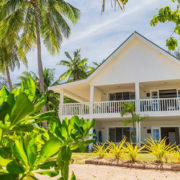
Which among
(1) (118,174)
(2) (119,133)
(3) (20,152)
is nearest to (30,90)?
(3) (20,152)

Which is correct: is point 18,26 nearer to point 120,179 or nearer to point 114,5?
point 120,179

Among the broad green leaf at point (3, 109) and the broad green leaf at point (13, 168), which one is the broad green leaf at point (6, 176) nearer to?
the broad green leaf at point (13, 168)

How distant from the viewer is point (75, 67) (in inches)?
1391

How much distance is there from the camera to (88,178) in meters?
6.04

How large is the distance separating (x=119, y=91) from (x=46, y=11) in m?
8.36

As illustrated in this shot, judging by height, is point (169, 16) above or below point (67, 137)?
above

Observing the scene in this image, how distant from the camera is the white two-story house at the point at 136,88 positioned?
53.1 ft

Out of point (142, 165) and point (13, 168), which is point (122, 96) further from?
point (13, 168)

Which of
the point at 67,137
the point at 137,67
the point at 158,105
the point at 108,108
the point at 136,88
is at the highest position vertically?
the point at 137,67

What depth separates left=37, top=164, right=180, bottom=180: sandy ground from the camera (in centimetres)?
599

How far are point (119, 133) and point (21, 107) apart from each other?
19.1 metres

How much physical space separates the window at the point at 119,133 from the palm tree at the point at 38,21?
6343 millimetres

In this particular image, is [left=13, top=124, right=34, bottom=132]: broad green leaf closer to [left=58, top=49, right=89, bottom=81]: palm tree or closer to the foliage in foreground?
the foliage in foreground

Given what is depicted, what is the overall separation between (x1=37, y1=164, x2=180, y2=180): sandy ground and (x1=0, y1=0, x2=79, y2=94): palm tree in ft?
38.7
